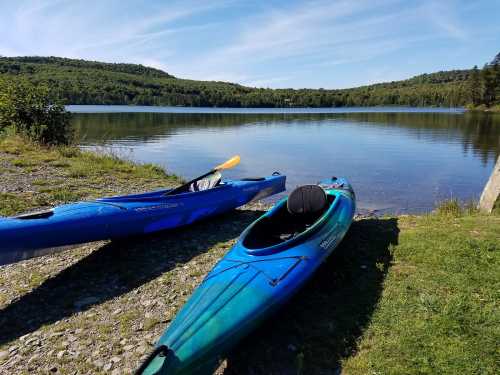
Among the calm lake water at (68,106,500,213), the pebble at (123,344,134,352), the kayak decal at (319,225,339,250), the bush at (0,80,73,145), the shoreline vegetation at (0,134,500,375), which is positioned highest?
the bush at (0,80,73,145)

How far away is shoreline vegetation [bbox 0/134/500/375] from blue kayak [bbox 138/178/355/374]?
47cm

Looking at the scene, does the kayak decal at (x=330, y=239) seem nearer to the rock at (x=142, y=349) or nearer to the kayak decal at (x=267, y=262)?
the kayak decal at (x=267, y=262)

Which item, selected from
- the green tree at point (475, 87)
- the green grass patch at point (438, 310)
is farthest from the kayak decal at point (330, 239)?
the green tree at point (475, 87)

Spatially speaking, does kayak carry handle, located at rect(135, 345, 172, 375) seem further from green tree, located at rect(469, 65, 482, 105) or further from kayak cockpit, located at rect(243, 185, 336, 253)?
green tree, located at rect(469, 65, 482, 105)

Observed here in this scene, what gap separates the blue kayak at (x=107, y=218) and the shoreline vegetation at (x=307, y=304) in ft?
1.44

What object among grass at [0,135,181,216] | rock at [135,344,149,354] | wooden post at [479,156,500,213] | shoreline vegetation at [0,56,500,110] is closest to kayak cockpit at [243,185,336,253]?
rock at [135,344,149,354]

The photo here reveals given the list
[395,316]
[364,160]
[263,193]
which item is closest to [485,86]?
[364,160]

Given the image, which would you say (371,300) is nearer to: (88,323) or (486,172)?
(88,323)

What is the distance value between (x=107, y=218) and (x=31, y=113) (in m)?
13.9

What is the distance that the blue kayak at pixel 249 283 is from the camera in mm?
3557

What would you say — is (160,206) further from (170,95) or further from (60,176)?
(170,95)

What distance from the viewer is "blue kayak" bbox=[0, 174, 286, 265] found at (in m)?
5.66

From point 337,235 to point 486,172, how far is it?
1577 cm

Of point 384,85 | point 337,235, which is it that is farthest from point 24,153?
Answer: point 384,85
